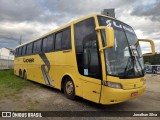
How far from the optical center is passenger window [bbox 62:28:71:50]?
25.4ft

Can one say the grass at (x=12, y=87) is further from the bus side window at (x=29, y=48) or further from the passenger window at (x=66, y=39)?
the passenger window at (x=66, y=39)

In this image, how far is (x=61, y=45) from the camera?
838 cm

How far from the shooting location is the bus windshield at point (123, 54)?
5.67 meters

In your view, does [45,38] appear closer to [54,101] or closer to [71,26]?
[71,26]

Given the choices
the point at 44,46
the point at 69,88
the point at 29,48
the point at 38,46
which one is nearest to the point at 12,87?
the point at 38,46

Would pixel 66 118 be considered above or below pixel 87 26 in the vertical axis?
below

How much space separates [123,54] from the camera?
5.97 meters

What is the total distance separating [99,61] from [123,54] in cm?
89

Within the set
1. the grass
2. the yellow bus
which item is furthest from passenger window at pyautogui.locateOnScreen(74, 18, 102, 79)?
the grass

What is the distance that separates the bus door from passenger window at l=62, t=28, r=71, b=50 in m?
1.26

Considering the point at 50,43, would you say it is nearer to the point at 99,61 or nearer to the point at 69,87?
the point at 69,87

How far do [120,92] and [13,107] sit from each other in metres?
3.80

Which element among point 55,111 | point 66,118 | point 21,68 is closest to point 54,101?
point 55,111

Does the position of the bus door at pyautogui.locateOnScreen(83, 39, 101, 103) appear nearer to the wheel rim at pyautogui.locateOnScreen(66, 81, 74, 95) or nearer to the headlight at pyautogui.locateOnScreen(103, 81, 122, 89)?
the headlight at pyautogui.locateOnScreen(103, 81, 122, 89)
